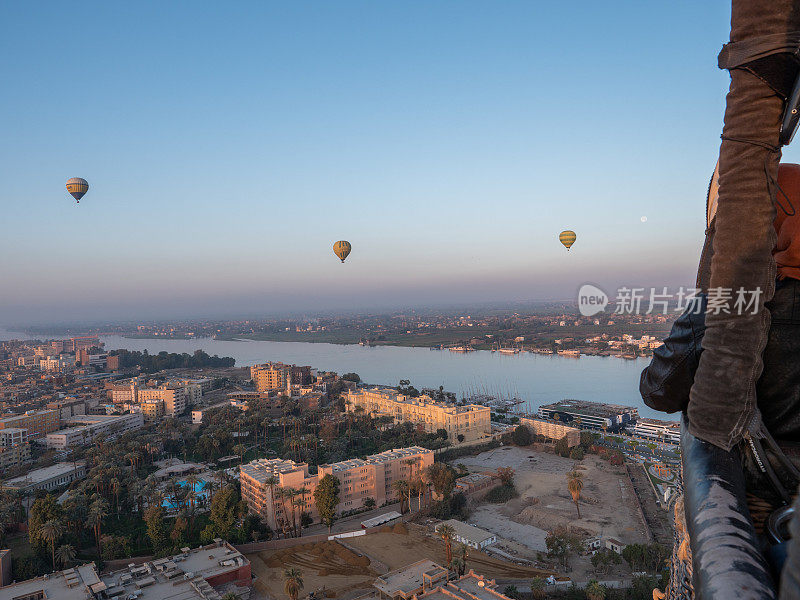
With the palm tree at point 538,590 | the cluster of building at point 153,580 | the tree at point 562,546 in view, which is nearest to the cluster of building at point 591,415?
the tree at point 562,546

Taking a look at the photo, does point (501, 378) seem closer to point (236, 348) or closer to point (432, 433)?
point (432, 433)

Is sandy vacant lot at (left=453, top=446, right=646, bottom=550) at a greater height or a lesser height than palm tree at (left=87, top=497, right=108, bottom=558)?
lesser

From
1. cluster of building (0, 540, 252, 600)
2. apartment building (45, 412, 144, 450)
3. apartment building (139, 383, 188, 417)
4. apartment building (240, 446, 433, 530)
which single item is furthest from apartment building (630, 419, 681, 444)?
→ apartment building (139, 383, 188, 417)

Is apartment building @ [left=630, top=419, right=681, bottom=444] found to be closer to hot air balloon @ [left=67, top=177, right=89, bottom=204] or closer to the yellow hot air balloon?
the yellow hot air balloon

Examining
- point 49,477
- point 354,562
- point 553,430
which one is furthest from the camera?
point 553,430

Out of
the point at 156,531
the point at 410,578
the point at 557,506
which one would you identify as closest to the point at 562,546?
the point at 557,506

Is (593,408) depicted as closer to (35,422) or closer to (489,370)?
(489,370)
